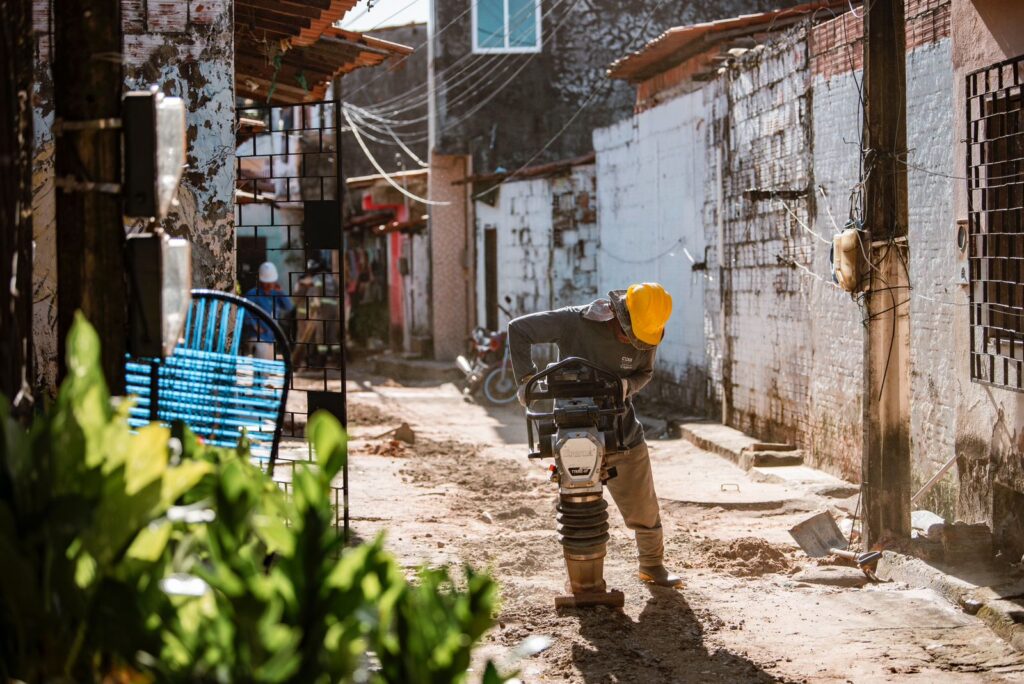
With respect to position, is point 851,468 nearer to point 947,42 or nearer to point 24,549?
point 947,42

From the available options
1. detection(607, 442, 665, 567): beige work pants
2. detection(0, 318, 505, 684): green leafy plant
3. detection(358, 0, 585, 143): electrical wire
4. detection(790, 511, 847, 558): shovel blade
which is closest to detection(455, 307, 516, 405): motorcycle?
detection(358, 0, 585, 143): electrical wire

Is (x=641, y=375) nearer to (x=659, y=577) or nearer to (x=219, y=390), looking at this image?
(x=659, y=577)

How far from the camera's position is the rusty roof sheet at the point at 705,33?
568 inches

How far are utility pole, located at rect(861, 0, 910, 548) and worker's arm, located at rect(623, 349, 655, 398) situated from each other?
1.63 metres

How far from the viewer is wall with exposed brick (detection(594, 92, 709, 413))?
574 inches

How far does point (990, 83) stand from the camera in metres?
7.32

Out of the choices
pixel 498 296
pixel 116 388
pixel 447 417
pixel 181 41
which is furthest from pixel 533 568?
pixel 498 296

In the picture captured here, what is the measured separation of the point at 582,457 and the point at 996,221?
3.02 m

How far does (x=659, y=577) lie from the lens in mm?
7016

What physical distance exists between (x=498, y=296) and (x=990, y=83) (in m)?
15.8

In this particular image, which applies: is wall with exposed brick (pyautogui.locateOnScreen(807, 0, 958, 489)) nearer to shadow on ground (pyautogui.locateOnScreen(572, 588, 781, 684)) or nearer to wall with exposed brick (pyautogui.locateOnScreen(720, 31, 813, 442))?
wall with exposed brick (pyautogui.locateOnScreen(720, 31, 813, 442))

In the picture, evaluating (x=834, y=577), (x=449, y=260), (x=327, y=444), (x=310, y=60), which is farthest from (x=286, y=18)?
(x=449, y=260)

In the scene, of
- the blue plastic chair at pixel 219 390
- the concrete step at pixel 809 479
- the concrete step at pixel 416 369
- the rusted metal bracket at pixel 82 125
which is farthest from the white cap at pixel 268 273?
the rusted metal bracket at pixel 82 125

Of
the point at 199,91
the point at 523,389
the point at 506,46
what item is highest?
the point at 506,46
